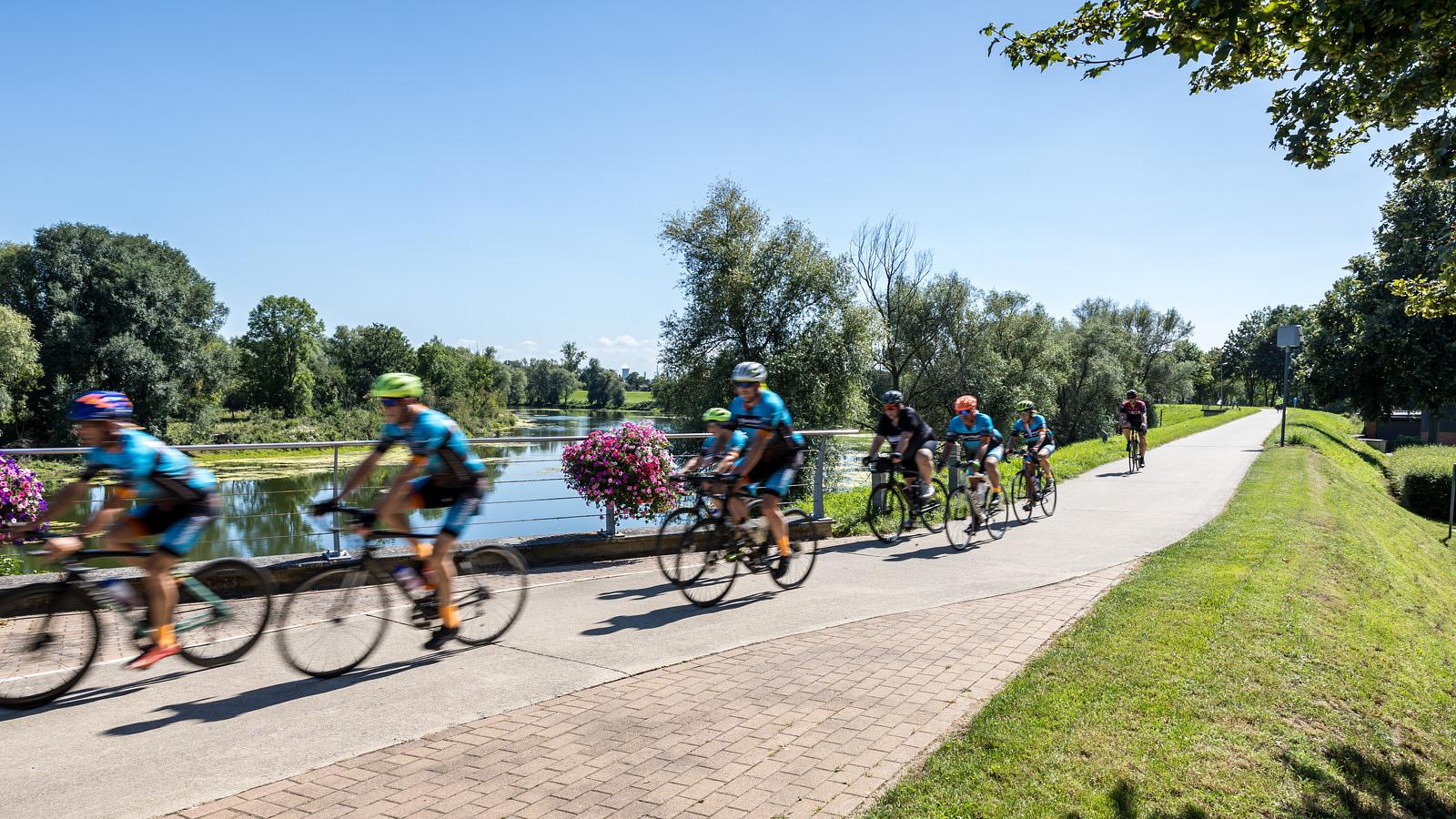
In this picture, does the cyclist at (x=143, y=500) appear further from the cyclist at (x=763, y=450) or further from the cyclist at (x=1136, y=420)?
the cyclist at (x=1136, y=420)

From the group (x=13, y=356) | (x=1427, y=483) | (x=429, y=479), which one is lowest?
(x=1427, y=483)

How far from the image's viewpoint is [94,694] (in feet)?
15.9

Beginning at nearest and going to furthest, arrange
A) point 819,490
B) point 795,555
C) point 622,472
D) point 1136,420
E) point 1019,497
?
point 795,555, point 622,472, point 819,490, point 1019,497, point 1136,420

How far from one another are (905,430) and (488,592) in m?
5.71

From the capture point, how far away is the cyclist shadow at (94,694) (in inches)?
182

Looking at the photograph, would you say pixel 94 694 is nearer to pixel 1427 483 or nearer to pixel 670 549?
pixel 670 549

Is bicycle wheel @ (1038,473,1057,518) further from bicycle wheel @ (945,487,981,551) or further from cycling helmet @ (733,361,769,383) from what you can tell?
cycling helmet @ (733,361,769,383)

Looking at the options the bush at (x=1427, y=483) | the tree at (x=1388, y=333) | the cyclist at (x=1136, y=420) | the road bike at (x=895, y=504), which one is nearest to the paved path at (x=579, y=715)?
the road bike at (x=895, y=504)

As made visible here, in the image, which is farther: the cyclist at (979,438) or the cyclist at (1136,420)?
the cyclist at (1136,420)

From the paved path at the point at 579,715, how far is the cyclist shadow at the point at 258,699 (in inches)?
0.7

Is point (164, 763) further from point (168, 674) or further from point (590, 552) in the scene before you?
point (590, 552)

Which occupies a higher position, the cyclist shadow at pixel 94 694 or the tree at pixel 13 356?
the tree at pixel 13 356

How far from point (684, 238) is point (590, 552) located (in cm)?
2907

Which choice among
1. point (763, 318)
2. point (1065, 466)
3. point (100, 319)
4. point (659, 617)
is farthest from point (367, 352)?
point (659, 617)
